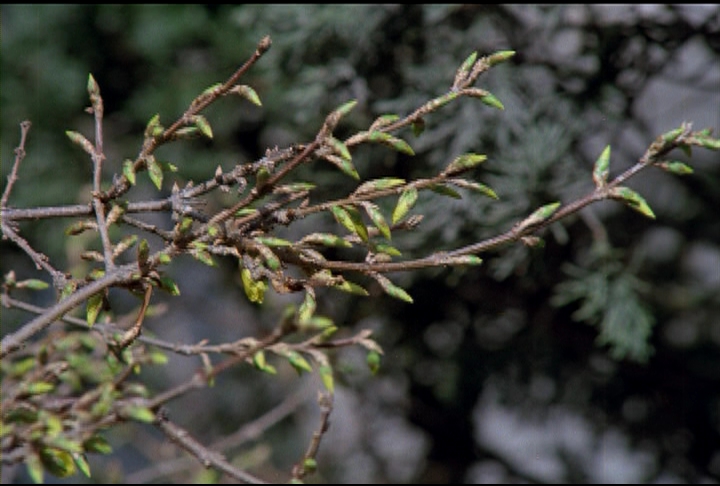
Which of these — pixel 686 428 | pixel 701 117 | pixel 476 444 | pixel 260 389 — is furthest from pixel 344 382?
pixel 701 117

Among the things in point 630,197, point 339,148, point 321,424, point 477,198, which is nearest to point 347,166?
point 339,148

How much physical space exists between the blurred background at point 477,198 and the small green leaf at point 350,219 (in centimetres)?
84

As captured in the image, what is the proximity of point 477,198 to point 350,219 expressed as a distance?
904mm

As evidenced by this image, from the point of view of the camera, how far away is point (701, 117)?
2064 millimetres

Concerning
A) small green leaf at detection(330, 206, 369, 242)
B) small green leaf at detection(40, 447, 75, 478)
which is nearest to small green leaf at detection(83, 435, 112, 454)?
small green leaf at detection(40, 447, 75, 478)

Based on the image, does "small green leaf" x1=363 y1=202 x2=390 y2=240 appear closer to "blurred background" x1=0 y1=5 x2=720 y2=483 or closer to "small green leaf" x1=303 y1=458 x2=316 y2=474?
"small green leaf" x1=303 y1=458 x2=316 y2=474

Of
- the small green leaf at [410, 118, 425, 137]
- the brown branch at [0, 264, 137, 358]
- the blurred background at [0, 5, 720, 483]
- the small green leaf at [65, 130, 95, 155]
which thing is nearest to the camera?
the brown branch at [0, 264, 137, 358]

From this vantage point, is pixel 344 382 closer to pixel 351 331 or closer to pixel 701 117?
pixel 351 331

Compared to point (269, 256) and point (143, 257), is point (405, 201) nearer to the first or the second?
point (269, 256)

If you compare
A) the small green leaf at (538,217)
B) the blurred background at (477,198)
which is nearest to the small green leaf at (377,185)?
the small green leaf at (538,217)

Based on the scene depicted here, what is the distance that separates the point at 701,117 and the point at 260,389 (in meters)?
1.49

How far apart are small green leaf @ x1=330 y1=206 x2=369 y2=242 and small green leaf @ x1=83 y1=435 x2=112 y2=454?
386mm

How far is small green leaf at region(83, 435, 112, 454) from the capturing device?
98cm

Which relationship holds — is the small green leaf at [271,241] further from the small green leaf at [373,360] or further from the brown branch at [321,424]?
the brown branch at [321,424]
